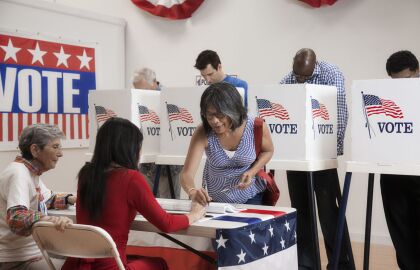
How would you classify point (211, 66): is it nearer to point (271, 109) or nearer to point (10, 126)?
point (271, 109)

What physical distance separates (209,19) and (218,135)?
11.3 ft

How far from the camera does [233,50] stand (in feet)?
19.1

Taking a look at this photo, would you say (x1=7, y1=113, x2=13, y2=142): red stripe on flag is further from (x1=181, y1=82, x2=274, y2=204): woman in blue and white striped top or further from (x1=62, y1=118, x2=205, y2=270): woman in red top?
(x1=62, y1=118, x2=205, y2=270): woman in red top

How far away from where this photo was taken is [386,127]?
3.12 metres

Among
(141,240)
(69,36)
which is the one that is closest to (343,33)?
(69,36)

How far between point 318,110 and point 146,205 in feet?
5.37

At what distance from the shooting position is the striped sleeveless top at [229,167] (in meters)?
2.69

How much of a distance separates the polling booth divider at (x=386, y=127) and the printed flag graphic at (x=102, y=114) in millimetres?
1723

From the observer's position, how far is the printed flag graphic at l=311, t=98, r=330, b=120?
3436 millimetres

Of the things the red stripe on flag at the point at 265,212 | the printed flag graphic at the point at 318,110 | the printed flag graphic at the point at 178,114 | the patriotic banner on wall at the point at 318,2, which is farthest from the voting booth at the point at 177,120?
the patriotic banner on wall at the point at 318,2

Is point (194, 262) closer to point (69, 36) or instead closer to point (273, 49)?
point (273, 49)

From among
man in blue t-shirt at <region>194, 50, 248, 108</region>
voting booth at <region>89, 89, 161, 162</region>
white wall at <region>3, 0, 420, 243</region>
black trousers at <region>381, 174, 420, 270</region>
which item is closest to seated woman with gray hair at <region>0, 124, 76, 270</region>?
voting booth at <region>89, 89, 161, 162</region>

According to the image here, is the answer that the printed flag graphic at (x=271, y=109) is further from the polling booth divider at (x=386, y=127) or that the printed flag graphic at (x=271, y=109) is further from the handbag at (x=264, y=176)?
the handbag at (x=264, y=176)

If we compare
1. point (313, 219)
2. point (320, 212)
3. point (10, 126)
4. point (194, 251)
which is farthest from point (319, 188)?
point (10, 126)
